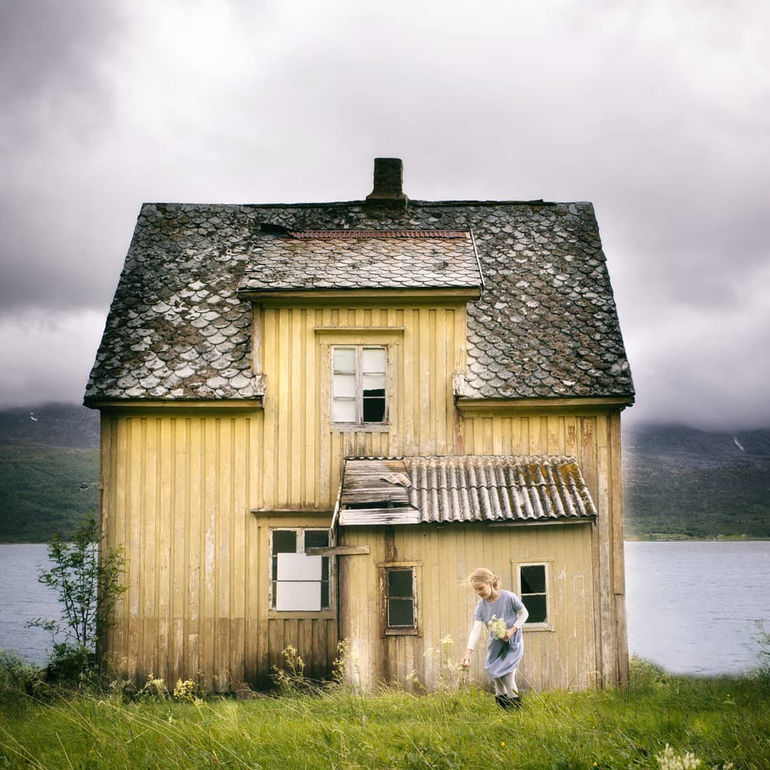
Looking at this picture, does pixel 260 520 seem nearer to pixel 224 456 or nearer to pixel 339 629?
pixel 224 456

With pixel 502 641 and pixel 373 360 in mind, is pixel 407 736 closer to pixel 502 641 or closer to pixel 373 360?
pixel 502 641

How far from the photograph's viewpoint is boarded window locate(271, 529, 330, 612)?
1275 cm

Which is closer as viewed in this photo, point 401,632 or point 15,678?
point 401,632

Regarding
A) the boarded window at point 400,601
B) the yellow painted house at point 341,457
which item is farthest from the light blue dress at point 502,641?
the boarded window at point 400,601

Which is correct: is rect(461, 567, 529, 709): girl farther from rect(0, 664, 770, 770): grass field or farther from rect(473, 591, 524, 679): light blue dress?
rect(0, 664, 770, 770): grass field

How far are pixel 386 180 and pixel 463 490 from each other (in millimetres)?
7648

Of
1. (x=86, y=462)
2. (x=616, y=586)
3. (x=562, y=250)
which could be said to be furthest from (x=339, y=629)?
(x=86, y=462)

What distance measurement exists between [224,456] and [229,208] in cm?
598

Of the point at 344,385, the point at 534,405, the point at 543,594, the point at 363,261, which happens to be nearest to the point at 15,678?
the point at 344,385

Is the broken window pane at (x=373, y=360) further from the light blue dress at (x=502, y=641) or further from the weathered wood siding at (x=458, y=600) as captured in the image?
the light blue dress at (x=502, y=641)

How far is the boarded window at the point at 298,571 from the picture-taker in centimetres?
1275

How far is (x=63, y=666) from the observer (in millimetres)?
11922

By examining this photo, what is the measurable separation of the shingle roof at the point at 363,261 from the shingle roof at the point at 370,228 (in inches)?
18.4

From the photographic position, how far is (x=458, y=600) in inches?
448
